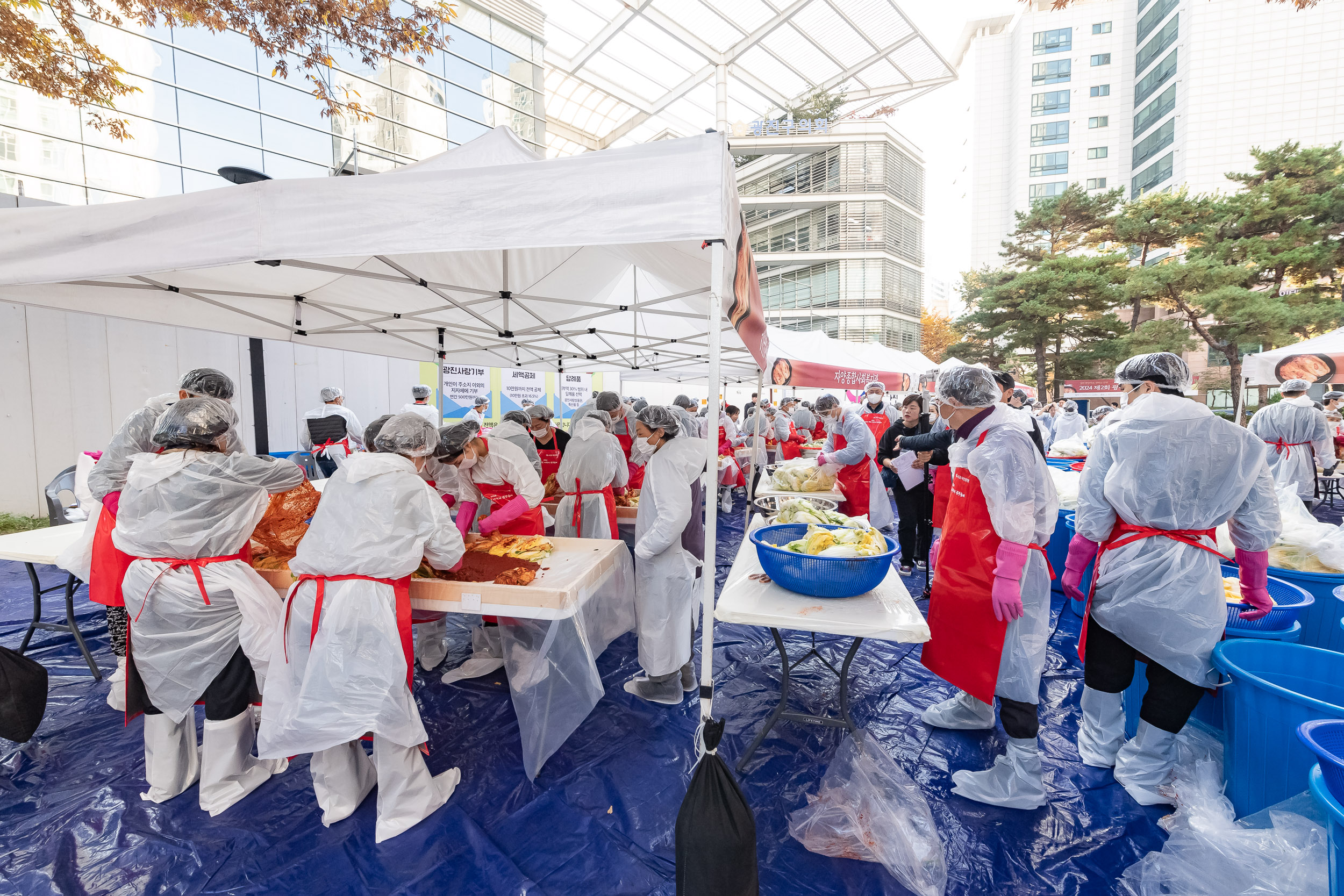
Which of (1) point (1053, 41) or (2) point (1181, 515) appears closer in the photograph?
(2) point (1181, 515)

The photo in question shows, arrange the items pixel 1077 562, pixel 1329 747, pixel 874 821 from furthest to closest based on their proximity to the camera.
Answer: pixel 1077 562
pixel 874 821
pixel 1329 747

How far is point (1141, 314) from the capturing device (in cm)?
2962

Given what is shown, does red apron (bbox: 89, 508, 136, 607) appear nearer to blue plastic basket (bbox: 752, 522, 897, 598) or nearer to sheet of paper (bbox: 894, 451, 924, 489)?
blue plastic basket (bbox: 752, 522, 897, 598)

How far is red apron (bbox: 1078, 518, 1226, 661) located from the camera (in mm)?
2305

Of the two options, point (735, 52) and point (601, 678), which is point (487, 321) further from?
point (735, 52)

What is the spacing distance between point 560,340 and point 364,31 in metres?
5.41

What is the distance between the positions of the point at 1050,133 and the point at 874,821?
46804 mm

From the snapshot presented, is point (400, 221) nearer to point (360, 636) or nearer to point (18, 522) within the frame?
point (360, 636)

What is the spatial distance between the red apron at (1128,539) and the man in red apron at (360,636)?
116 inches

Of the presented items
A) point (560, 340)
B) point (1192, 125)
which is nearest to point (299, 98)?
point (560, 340)

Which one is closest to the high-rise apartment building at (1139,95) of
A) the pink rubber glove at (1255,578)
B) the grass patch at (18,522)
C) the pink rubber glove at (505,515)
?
the pink rubber glove at (1255,578)

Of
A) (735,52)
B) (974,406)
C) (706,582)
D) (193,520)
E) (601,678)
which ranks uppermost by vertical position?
(735,52)

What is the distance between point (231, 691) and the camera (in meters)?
2.49

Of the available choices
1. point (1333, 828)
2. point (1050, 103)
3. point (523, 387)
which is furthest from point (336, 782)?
point (1050, 103)
